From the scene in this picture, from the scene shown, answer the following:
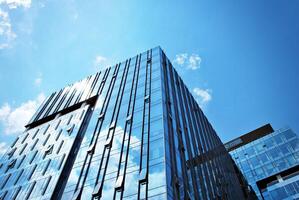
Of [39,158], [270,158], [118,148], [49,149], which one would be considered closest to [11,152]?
[39,158]

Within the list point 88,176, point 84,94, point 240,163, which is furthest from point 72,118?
point 240,163

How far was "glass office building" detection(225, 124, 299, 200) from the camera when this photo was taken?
57.8 m

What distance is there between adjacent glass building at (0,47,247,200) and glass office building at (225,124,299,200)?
1980cm

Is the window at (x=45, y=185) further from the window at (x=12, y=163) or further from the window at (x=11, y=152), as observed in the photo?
the window at (x=11, y=152)

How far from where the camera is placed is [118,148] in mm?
30750

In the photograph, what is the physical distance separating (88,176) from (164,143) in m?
9.04

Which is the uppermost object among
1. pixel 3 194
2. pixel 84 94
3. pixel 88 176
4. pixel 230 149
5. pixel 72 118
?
pixel 230 149

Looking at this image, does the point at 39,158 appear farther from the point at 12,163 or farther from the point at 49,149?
the point at 12,163

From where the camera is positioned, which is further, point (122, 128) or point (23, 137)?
point (23, 137)

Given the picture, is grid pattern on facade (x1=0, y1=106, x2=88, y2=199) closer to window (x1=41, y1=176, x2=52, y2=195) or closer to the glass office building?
window (x1=41, y1=176, x2=52, y2=195)

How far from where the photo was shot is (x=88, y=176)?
29.7 m

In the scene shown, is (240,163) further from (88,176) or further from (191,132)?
(88,176)

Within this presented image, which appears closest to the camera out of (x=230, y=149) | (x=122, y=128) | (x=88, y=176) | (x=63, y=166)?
(x=88, y=176)

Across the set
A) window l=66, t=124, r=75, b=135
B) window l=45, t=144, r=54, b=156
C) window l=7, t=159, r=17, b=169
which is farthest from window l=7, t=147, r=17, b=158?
window l=66, t=124, r=75, b=135
